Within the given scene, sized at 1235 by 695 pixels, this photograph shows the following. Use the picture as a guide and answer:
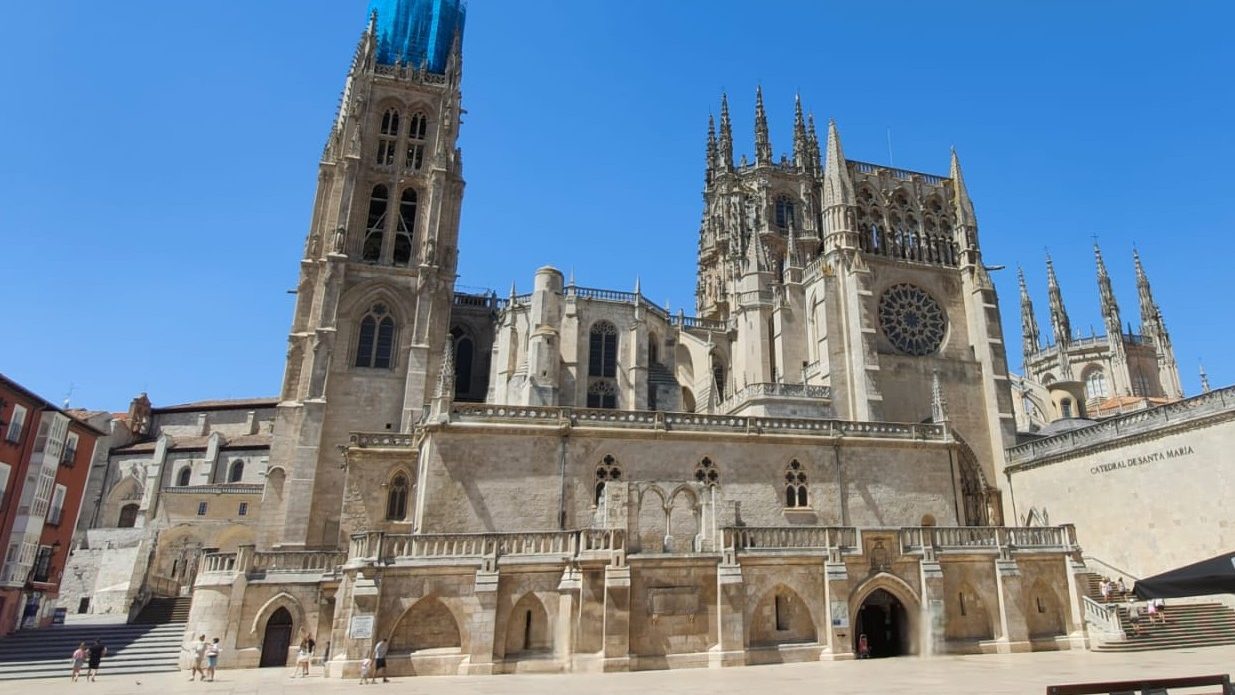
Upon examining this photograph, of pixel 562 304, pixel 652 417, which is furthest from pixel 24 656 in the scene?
pixel 562 304

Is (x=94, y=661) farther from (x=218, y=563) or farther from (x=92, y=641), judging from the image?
(x=92, y=641)

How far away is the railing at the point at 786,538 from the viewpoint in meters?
19.7

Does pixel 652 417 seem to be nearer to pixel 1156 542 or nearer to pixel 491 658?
pixel 491 658

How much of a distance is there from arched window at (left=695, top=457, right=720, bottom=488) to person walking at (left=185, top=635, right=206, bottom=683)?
51.9 feet

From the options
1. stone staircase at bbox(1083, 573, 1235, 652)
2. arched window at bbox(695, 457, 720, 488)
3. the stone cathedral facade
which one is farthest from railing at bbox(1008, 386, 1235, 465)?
arched window at bbox(695, 457, 720, 488)

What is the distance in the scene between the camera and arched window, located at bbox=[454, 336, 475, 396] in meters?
41.9

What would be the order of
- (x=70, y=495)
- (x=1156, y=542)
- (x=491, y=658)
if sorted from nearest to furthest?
(x=491, y=658)
(x=1156, y=542)
(x=70, y=495)

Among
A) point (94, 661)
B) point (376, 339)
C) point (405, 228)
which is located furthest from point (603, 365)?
point (94, 661)

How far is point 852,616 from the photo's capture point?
19906mm

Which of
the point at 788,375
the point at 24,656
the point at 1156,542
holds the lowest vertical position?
the point at 24,656

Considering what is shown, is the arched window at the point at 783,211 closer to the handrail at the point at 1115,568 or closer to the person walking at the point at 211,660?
the handrail at the point at 1115,568

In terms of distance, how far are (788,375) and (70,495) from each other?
33.4m

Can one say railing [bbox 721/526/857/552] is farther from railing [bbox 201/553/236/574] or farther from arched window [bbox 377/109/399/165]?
arched window [bbox 377/109/399/165]

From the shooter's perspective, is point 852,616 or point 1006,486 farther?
point 1006,486
